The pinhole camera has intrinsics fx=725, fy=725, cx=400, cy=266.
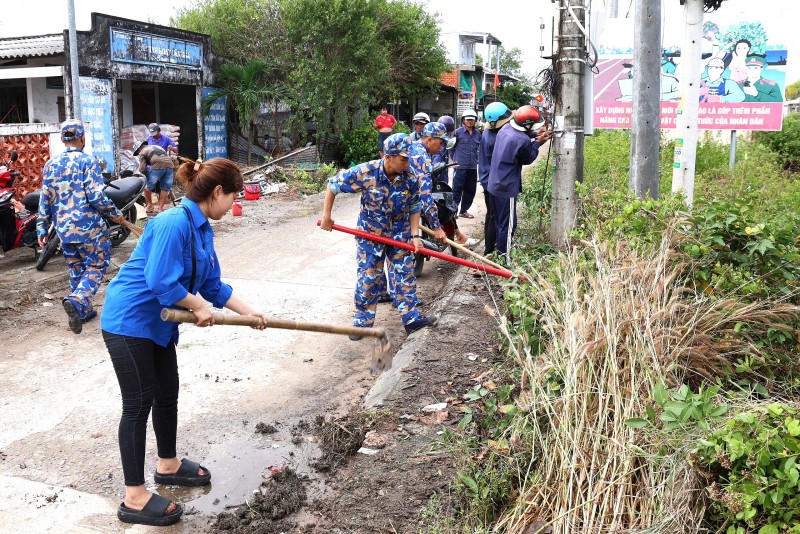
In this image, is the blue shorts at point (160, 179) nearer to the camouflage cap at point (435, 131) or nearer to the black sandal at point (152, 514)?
the camouflage cap at point (435, 131)

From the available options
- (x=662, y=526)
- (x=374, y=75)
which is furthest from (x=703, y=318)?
(x=374, y=75)

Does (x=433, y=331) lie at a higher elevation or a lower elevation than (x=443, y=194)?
lower

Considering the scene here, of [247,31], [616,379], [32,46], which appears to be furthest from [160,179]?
[616,379]

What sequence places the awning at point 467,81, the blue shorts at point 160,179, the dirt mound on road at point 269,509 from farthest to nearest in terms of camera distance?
the awning at point 467,81, the blue shorts at point 160,179, the dirt mound on road at point 269,509

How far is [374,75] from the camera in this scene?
19.3 metres

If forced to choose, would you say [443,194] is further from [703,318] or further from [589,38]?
[703,318]

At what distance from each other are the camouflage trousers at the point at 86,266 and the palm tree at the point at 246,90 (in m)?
11.4

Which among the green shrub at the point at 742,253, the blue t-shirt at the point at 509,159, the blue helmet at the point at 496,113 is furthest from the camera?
the blue helmet at the point at 496,113

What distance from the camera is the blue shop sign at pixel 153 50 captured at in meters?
14.7

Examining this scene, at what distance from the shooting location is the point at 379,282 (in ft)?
19.9

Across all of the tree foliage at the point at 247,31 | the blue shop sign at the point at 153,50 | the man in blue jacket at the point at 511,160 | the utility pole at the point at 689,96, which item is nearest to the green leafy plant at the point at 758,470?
the utility pole at the point at 689,96

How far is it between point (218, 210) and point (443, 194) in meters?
4.94

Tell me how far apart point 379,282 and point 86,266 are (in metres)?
2.74

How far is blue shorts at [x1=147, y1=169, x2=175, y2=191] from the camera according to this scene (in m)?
12.0
